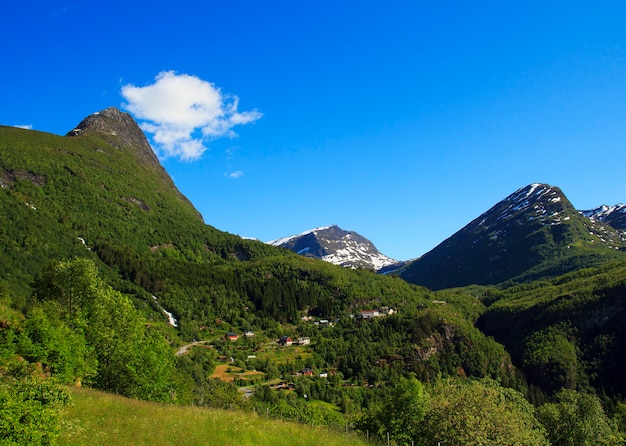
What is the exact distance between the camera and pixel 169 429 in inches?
951

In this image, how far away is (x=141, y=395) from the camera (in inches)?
1961

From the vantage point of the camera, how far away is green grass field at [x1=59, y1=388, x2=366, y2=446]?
71.6 ft

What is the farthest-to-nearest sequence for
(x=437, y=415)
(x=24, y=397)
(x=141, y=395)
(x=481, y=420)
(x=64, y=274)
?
(x=64, y=274)
(x=141, y=395)
(x=437, y=415)
(x=481, y=420)
(x=24, y=397)

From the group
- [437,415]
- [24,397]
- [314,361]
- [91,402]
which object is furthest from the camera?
[314,361]

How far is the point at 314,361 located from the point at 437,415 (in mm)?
153867

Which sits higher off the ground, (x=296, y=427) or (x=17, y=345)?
(x=17, y=345)

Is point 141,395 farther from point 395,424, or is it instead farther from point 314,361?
point 314,361

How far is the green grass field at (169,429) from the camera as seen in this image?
21.8 m

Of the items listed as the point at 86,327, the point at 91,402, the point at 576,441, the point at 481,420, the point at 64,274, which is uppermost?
Result: the point at 64,274

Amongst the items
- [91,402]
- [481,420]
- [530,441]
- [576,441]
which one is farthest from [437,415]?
[576,441]

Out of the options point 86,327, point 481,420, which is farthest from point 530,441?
point 86,327

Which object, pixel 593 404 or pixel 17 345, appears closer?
pixel 17 345

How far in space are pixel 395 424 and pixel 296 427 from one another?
160 feet

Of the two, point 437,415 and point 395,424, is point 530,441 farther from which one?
point 395,424
